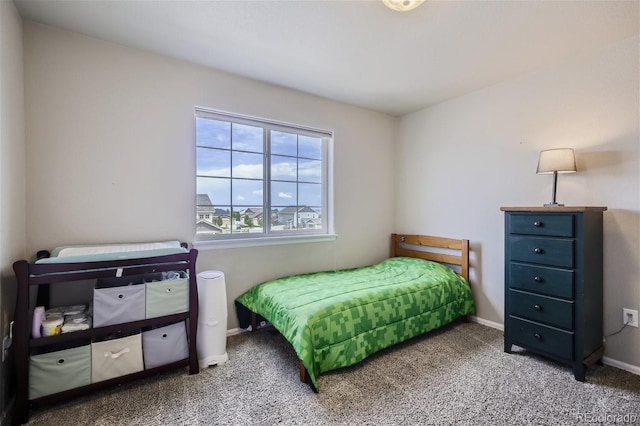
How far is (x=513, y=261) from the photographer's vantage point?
215cm

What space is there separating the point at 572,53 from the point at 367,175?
6.50 feet

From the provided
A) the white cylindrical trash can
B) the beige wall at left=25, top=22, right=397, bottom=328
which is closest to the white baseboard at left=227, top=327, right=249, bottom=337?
the beige wall at left=25, top=22, right=397, bottom=328

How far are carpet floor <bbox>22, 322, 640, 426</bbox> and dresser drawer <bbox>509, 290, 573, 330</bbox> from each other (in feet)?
1.08

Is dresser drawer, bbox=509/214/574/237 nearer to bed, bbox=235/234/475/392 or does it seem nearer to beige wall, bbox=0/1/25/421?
bed, bbox=235/234/475/392

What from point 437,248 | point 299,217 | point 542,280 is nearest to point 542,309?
point 542,280

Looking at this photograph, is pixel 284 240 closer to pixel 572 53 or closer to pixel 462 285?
pixel 462 285

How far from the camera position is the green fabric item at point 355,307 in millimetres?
1830

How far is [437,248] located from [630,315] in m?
1.49

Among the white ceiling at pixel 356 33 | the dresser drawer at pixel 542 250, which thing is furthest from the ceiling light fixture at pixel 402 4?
the dresser drawer at pixel 542 250

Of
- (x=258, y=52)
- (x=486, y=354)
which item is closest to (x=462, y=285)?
(x=486, y=354)

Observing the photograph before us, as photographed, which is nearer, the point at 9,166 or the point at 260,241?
the point at 9,166

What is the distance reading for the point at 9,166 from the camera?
158 cm

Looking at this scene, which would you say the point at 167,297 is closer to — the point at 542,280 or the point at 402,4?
the point at 402,4

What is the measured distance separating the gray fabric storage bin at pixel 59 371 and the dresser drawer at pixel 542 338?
9.20 feet
